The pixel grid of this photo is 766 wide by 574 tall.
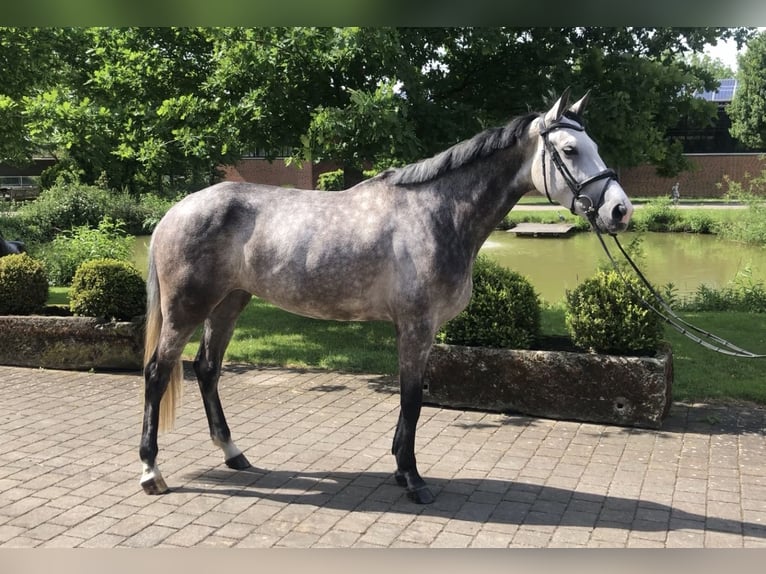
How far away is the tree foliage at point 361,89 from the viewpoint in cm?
707

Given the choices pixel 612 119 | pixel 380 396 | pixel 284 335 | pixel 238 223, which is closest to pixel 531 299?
pixel 380 396

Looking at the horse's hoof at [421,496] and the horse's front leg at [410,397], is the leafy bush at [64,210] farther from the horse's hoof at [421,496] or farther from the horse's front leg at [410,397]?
the horse's hoof at [421,496]

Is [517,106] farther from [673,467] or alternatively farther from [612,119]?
[673,467]

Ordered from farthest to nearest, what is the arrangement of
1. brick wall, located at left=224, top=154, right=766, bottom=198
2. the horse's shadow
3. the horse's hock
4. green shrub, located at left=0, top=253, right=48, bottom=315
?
brick wall, located at left=224, top=154, right=766, bottom=198, green shrub, located at left=0, top=253, right=48, bottom=315, the horse's hock, the horse's shadow

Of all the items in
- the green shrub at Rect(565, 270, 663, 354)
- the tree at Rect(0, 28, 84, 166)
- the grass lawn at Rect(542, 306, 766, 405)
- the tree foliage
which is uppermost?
the tree at Rect(0, 28, 84, 166)

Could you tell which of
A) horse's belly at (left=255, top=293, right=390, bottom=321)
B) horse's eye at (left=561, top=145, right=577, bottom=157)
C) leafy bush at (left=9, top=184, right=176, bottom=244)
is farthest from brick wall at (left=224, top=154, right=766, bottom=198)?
horse's eye at (left=561, top=145, right=577, bottom=157)

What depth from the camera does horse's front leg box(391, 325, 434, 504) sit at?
165 inches

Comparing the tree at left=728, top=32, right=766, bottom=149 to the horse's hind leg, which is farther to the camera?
the tree at left=728, top=32, right=766, bottom=149

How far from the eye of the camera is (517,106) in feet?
26.1

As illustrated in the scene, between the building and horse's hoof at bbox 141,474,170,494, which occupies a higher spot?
the building

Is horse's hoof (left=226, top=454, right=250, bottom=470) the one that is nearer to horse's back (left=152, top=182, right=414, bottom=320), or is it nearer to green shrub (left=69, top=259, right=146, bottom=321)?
horse's back (left=152, top=182, right=414, bottom=320)

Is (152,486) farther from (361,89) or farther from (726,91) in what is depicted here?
(726,91)

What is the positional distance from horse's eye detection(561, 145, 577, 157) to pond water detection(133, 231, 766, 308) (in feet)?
28.8

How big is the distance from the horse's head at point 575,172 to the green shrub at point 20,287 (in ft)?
21.0
